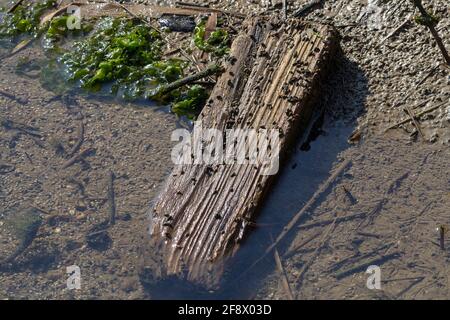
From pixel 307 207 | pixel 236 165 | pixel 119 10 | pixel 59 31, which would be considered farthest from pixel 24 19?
pixel 307 207

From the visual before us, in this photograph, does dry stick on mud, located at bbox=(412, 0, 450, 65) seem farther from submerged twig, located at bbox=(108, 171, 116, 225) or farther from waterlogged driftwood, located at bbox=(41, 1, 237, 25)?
submerged twig, located at bbox=(108, 171, 116, 225)

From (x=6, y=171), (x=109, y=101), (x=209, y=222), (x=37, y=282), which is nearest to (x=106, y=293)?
(x=37, y=282)

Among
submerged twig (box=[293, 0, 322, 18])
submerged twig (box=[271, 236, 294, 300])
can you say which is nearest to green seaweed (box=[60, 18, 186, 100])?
submerged twig (box=[293, 0, 322, 18])

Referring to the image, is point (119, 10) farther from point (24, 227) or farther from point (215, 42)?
point (24, 227)

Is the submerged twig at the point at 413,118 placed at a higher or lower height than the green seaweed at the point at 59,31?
lower

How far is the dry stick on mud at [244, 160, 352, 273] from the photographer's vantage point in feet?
13.4

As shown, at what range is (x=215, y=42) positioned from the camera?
5273 mm

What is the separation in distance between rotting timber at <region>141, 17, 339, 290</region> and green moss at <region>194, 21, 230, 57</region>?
10.5 inches

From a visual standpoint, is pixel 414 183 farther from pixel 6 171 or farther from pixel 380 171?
pixel 6 171

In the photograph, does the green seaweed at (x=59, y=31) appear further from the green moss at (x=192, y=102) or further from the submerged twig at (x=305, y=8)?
the submerged twig at (x=305, y=8)

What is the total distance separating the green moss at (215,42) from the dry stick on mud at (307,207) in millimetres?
1265

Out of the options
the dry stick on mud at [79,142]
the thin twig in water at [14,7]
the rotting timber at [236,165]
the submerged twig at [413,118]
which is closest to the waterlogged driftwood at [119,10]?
the thin twig in water at [14,7]

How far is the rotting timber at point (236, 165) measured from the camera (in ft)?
13.0
